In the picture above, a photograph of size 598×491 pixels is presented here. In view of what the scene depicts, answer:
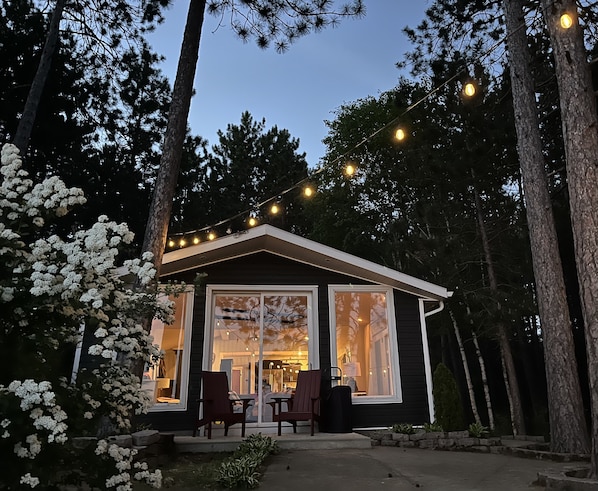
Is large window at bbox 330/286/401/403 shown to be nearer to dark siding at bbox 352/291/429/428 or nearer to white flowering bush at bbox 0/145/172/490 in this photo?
dark siding at bbox 352/291/429/428

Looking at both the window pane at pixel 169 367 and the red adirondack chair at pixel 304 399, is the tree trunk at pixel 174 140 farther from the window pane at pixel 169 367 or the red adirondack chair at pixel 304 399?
the red adirondack chair at pixel 304 399

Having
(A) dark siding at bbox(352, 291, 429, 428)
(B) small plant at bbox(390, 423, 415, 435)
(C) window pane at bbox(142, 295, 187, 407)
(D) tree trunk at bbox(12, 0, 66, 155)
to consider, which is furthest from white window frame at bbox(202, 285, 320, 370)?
(D) tree trunk at bbox(12, 0, 66, 155)

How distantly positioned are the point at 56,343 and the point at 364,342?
18.5 feet

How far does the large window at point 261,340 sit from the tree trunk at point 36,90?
3.32m

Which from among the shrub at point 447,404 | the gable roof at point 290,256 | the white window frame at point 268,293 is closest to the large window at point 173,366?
the white window frame at point 268,293

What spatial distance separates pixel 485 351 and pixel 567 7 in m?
11.2

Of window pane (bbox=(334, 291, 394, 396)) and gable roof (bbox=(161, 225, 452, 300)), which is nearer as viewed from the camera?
gable roof (bbox=(161, 225, 452, 300))

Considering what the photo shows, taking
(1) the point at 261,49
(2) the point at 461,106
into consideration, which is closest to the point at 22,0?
(1) the point at 261,49

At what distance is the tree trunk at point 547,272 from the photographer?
16.7 ft

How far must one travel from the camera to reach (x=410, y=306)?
7.23 m

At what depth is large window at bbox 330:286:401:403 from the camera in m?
6.91

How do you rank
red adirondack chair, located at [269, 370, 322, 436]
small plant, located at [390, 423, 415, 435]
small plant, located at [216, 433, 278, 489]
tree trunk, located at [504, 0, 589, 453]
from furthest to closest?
1. small plant, located at [390, 423, 415, 435]
2. red adirondack chair, located at [269, 370, 322, 436]
3. tree trunk, located at [504, 0, 589, 453]
4. small plant, located at [216, 433, 278, 489]

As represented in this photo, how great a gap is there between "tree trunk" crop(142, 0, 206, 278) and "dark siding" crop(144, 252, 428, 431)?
1492mm

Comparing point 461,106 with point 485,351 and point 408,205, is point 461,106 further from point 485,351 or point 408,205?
point 485,351
